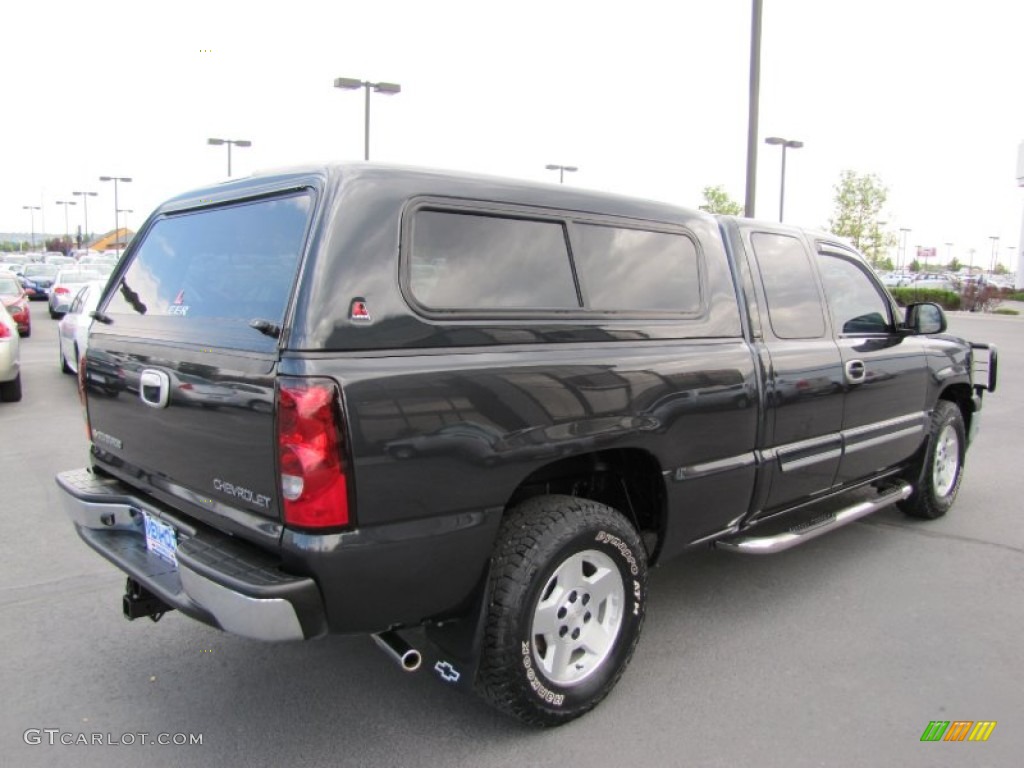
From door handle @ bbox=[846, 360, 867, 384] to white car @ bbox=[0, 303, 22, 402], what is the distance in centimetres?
926

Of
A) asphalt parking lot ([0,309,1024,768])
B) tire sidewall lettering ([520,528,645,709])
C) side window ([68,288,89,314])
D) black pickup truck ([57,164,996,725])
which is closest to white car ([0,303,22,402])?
side window ([68,288,89,314])

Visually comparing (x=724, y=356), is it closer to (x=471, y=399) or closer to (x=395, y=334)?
(x=471, y=399)

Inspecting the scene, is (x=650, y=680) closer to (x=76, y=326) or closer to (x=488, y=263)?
(x=488, y=263)

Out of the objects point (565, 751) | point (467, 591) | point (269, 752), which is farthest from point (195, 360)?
point (565, 751)

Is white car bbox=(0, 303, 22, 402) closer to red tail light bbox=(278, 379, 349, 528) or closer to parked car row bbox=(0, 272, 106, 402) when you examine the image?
parked car row bbox=(0, 272, 106, 402)

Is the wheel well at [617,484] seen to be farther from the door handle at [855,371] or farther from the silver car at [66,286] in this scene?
the silver car at [66,286]

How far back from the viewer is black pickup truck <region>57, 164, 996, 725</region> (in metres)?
2.43

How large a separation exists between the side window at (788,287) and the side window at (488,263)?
141cm

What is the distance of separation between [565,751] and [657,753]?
0.33 meters

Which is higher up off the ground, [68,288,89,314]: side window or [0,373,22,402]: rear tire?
[68,288,89,314]: side window

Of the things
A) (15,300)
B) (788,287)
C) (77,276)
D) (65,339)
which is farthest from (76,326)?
(77,276)

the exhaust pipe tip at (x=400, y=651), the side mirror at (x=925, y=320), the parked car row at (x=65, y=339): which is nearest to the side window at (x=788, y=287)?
the side mirror at (x=925, y=320)

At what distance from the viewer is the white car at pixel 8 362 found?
9.40 m

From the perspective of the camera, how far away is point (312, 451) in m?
2.36
